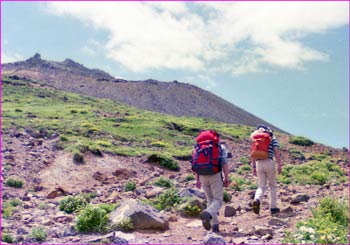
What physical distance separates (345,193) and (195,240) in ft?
22.0

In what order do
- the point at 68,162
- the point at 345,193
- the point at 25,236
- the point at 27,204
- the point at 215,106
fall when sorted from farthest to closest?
the point at 215,106 < the point at 68,162 < the point at 345,193 < the point at 27,204 < the point at 25,236

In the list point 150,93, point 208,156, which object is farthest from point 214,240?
point 150,93

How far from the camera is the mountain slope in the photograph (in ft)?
329

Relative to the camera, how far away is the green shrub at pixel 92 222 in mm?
8289

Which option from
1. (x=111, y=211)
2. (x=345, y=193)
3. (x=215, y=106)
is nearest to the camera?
(x=111, y=211)

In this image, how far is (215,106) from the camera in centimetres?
11231

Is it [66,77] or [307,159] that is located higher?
[66,77]

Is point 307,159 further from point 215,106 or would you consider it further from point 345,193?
point 215,106

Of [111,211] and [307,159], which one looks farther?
[307,159]

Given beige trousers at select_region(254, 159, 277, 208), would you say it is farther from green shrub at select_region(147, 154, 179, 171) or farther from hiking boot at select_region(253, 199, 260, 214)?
green shrub at select_region(147, 154, 179, 171)

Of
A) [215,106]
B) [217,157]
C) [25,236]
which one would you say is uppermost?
[215,106]

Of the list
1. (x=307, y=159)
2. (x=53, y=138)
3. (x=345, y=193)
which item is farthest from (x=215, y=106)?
(x=345, y=193)

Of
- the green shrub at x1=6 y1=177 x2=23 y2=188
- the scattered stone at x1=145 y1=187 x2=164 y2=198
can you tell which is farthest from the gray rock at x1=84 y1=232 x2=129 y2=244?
the green shrub at x1=6 y1=177 x2=23 y2=188

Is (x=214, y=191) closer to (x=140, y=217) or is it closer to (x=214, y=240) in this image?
(x=214, y=240)
